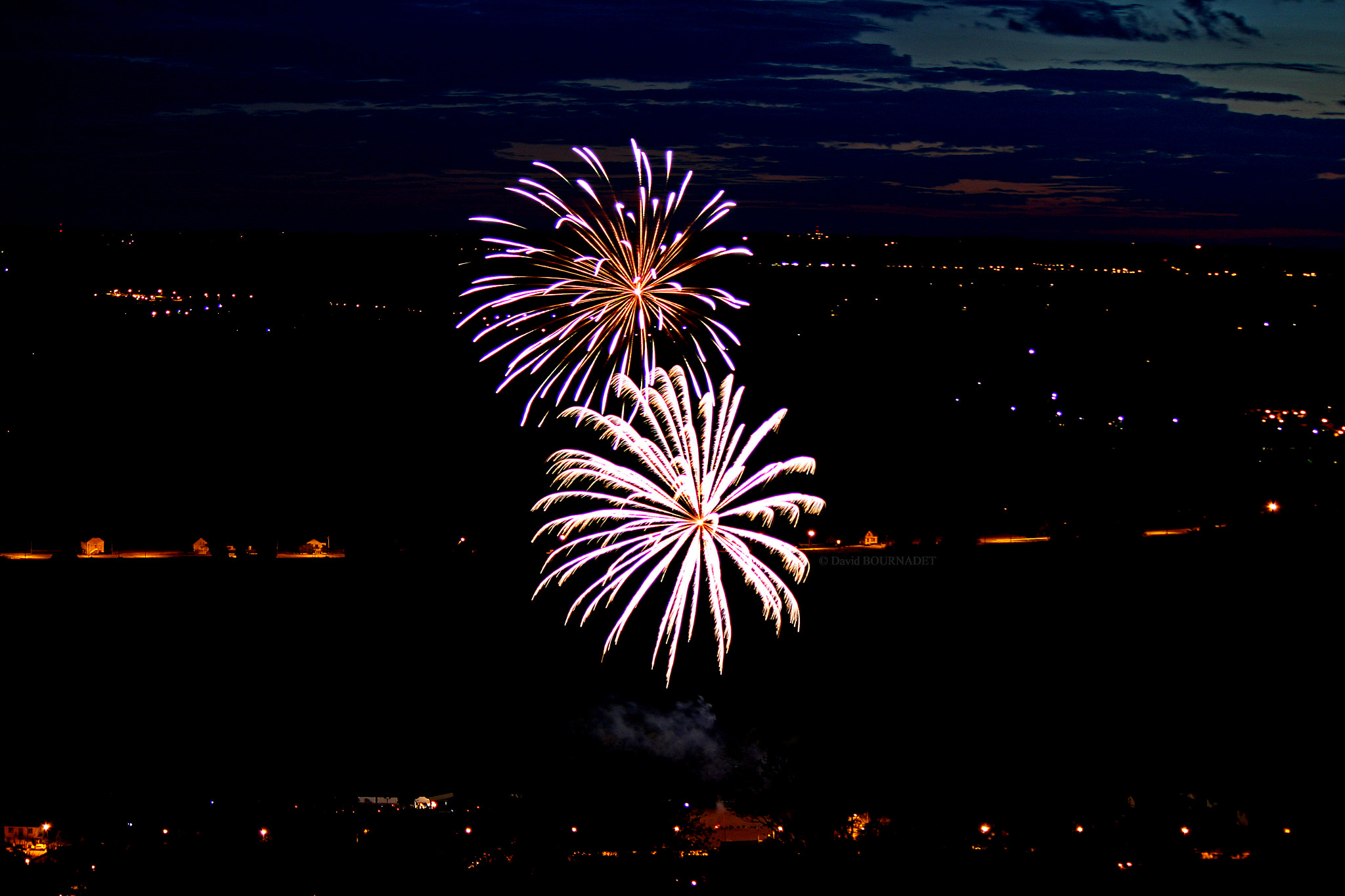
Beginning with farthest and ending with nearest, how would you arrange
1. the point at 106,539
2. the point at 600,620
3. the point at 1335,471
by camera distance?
the point at 1335,471 < the point at 106,539 < the point at 600,620

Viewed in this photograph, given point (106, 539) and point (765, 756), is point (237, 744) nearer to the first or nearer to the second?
point (765, 756)

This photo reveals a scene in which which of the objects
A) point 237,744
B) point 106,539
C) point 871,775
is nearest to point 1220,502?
point 871,775

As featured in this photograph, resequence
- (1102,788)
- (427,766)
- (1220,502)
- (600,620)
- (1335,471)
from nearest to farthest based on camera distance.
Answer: (1102,788) < (427,766) < (600,620) < (1220,502) < (1335,471)

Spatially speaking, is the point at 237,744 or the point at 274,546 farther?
the point at 274,546

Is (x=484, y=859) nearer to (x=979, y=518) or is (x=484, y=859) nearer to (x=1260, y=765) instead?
(x=1260, y=765)

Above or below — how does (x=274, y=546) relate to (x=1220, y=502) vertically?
below

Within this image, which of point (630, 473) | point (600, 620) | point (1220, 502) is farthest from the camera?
point (1220, 502)

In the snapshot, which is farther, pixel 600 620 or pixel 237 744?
pixel 600 620

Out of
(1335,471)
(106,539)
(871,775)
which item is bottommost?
(106,539)

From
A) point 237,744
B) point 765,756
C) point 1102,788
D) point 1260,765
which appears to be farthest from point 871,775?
point 237,744
